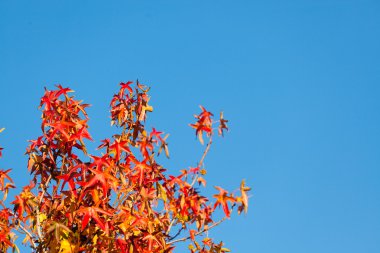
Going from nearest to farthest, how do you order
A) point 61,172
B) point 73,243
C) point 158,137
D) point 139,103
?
1. point 73,243
2. point 61,172
3. point 158,137
4. point 139,103

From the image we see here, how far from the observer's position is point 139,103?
682 cm

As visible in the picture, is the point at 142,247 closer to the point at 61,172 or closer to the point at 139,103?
the point at 61,172

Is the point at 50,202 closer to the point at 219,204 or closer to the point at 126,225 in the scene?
the point at 126,225

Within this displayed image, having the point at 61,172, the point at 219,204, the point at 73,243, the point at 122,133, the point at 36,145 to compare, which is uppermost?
the point at 122,133

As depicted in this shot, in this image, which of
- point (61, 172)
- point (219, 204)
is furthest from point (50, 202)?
point (219, 204)

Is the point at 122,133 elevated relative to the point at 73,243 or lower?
elevated

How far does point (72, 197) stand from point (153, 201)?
1.20 meters

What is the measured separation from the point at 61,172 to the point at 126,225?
104cm

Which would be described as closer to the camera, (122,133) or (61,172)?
(61,172)

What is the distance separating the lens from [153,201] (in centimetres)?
652

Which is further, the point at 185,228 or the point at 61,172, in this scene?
the point at 185,228

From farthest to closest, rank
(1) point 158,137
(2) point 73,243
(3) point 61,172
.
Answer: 1. (1) point 158,137
2. (3) point 61,172
3. (2) point 73,243

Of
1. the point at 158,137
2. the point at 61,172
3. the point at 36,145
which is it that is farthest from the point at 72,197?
the point at 158,137

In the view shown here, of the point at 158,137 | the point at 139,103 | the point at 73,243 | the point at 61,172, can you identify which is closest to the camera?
the point at 73,243
